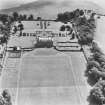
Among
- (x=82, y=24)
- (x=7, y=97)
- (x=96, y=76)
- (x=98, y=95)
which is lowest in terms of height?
(x=98, y=95)

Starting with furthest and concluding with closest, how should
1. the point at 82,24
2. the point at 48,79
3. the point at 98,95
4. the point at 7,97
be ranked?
the point at 82,24, the point at 48,79, the point at 98,95, the point at 7,97

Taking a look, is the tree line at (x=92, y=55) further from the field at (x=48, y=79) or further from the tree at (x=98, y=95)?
the field at (x=48, y=79)

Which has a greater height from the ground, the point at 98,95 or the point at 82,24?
the point at 82,24

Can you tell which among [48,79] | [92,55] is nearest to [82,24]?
[92,55]

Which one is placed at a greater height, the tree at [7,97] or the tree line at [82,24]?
the tree line at [82,24]

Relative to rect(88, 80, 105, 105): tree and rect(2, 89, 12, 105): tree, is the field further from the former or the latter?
rect(2, 89, 12, 105): tree

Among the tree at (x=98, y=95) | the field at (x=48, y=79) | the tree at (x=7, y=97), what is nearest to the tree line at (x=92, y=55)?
the tree at (x=98, y=95)

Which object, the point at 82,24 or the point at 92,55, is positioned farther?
the point at 82,24

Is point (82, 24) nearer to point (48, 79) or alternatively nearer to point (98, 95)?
point (48, 79)

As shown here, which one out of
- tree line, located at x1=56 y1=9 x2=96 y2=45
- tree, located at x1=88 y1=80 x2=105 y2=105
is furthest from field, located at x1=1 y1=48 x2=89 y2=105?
tree line, located at x1=56 y1=9 x2=96 y2=45

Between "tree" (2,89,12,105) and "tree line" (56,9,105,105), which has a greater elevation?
"tree line" (56,9,105,105)
